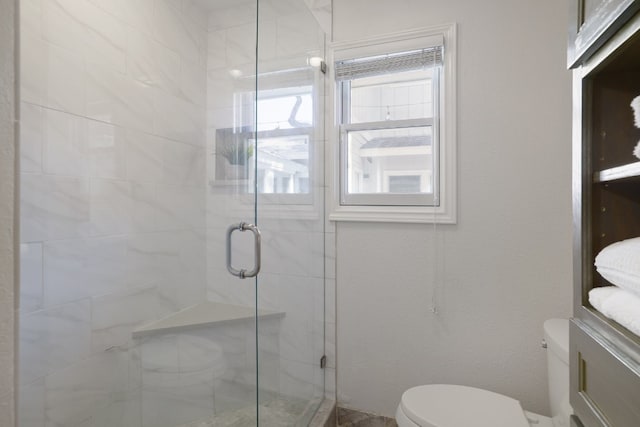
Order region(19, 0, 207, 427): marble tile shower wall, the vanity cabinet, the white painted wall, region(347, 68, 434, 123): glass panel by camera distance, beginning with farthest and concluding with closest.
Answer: region(347, 68, 434, 123): glass panel, the white painted wall, region(19, 0, 207, 427): marble tile shower wall, the vanity cabinet

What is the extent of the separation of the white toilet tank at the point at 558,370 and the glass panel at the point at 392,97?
41.9 inches

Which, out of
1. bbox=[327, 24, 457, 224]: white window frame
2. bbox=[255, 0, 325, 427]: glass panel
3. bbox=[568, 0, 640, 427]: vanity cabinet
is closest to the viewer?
bbox=[568, 0, 640, 427]: vanity cabinet

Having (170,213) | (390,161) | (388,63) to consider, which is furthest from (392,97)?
(170,213)

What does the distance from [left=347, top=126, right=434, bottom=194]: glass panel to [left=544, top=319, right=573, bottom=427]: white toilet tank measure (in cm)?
76

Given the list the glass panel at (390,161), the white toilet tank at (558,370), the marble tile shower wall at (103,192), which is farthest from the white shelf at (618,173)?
the marble tile shower wall at (103,192)

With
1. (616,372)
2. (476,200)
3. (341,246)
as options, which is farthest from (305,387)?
(616,372)

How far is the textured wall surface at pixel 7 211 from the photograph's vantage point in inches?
19.1

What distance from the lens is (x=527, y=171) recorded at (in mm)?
1555

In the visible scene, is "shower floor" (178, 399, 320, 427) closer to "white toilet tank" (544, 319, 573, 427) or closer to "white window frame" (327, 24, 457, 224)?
"white window frame" (327, 24, 457, 224)

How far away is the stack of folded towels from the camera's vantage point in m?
0.63

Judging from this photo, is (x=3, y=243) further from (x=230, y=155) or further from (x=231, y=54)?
(x=231, y=54)

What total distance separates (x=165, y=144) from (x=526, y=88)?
5.66ft

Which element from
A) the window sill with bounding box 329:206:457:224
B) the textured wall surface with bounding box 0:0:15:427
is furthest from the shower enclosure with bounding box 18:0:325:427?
the textured wall surface with bounding box 0:0:15:427

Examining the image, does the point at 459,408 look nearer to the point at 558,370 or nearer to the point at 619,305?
the point at 558,370
